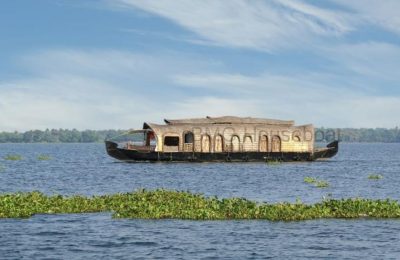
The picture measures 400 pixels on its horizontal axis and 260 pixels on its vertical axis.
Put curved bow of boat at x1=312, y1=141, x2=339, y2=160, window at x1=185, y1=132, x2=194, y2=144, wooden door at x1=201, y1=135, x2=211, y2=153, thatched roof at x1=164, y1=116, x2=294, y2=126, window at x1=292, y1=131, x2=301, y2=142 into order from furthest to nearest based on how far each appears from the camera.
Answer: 1. curved bow of boat at x1=312, y1=141, x2=339, y2=160
2. window at x1=292, y1=131, x2=301, y2=142
3. thatched roof at x1=164, y1=116, x2=294, y2=126
4. window at x1=185, y1=132, x2=194, y2=144
5. wooden door at x1=201, y1=135, x2=211, y2=153

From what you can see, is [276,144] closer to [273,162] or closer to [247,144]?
[273,162]

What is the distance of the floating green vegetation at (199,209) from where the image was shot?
29688 mm

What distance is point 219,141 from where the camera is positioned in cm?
8019

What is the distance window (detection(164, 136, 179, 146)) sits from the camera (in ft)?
259

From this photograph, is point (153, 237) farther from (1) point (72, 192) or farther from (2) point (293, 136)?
(2) point (293, 136)

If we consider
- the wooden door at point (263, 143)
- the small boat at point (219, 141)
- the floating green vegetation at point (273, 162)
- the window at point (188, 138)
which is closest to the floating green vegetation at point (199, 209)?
the small boat at point (219, 141)

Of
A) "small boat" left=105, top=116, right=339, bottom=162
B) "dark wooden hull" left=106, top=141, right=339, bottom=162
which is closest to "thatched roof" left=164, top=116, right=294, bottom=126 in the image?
"small boat" left=105, top=116, right=339, bottom=162

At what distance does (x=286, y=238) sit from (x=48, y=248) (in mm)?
9347

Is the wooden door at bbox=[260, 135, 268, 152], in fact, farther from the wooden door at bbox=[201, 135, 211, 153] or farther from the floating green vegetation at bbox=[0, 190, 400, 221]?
the floating green vegetation at bbox=[0, 190, 400, 221]

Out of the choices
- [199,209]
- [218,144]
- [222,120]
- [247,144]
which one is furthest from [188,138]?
[199,209]

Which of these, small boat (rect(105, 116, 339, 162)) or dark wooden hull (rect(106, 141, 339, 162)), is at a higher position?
small boat (rect(105, 116, 339, 162))

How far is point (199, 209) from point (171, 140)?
4918 cm

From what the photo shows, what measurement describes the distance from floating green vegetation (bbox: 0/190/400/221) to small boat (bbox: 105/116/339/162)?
145 ft

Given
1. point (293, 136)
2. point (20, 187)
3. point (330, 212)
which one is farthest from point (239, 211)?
point (293, 136)
